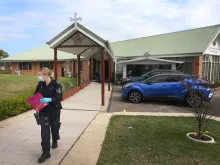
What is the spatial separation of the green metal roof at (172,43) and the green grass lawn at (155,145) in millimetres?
11986

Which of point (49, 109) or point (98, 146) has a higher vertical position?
point (49, 109)

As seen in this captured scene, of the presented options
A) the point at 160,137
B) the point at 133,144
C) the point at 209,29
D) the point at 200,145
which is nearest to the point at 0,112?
the point at 133,144

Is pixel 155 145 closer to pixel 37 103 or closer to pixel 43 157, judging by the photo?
pixel 43 157

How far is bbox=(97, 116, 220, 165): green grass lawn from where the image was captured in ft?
12.9

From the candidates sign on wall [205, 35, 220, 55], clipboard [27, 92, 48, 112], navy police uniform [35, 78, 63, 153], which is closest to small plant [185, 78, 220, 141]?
navy police uniform [35, 78, 63, 153]

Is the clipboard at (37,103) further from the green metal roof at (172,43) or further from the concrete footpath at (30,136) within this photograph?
the green metal roof at (172,43)

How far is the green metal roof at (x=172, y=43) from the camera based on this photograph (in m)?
17.6

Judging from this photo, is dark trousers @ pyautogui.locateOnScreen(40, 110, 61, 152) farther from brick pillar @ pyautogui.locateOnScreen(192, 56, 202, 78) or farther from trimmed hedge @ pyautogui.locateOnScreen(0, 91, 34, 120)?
brick pillar @ pyautogui.locateOnScreen(192, 56, 202, 78)

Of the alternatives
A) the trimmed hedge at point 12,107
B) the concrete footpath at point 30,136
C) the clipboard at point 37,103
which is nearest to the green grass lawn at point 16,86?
the trimmed hedge at point 12,107

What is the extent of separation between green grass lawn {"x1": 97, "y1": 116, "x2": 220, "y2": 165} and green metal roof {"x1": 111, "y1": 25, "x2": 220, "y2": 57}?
12.0 meters

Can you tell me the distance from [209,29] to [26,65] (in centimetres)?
2331

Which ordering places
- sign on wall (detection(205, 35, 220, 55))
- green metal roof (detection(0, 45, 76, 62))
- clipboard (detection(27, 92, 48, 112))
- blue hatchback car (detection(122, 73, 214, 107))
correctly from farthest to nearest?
1. green metal roof (detection(0, 45, 76, 62))
2. sign on wall (detection(205, 35, 220, 55))
3. blue hatchback car (detection(122, 73, 214, 107))
4. clipboard (detection(27, 92, 48, 112))

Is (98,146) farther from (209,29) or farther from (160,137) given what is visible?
(209,29)

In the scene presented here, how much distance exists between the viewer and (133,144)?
4648mm
